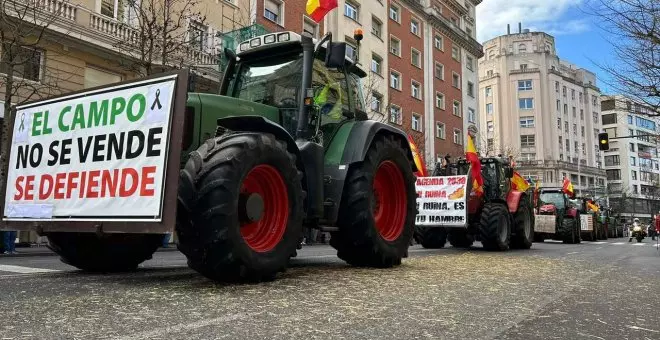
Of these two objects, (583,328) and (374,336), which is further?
(583,328)

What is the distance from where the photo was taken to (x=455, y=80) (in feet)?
153

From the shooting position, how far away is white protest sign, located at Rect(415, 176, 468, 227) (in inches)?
501

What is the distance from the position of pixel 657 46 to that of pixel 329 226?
10.4 meters

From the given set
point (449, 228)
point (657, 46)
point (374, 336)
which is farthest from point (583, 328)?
point (657, 46)

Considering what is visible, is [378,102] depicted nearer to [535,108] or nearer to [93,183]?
[93,183]

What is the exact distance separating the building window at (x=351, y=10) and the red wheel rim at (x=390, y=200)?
89.5 feet

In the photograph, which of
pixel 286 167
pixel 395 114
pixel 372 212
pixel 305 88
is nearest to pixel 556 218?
pixel 395 114

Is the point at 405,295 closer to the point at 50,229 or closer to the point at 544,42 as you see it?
the point at 50,229

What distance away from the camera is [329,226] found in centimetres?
611

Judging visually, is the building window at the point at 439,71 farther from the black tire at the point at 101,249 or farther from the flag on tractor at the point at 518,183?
the black tire at the point at 101,249

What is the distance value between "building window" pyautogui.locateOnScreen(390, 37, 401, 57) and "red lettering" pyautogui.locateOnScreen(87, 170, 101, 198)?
3476 centimetres

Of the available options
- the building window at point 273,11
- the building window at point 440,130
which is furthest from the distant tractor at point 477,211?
the building window at point 440,130

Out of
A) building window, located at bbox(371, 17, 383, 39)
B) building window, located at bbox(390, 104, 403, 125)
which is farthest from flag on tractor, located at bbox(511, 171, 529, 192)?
building window, located at bbox(371, 17, 383, 39)

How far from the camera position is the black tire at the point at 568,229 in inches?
886
